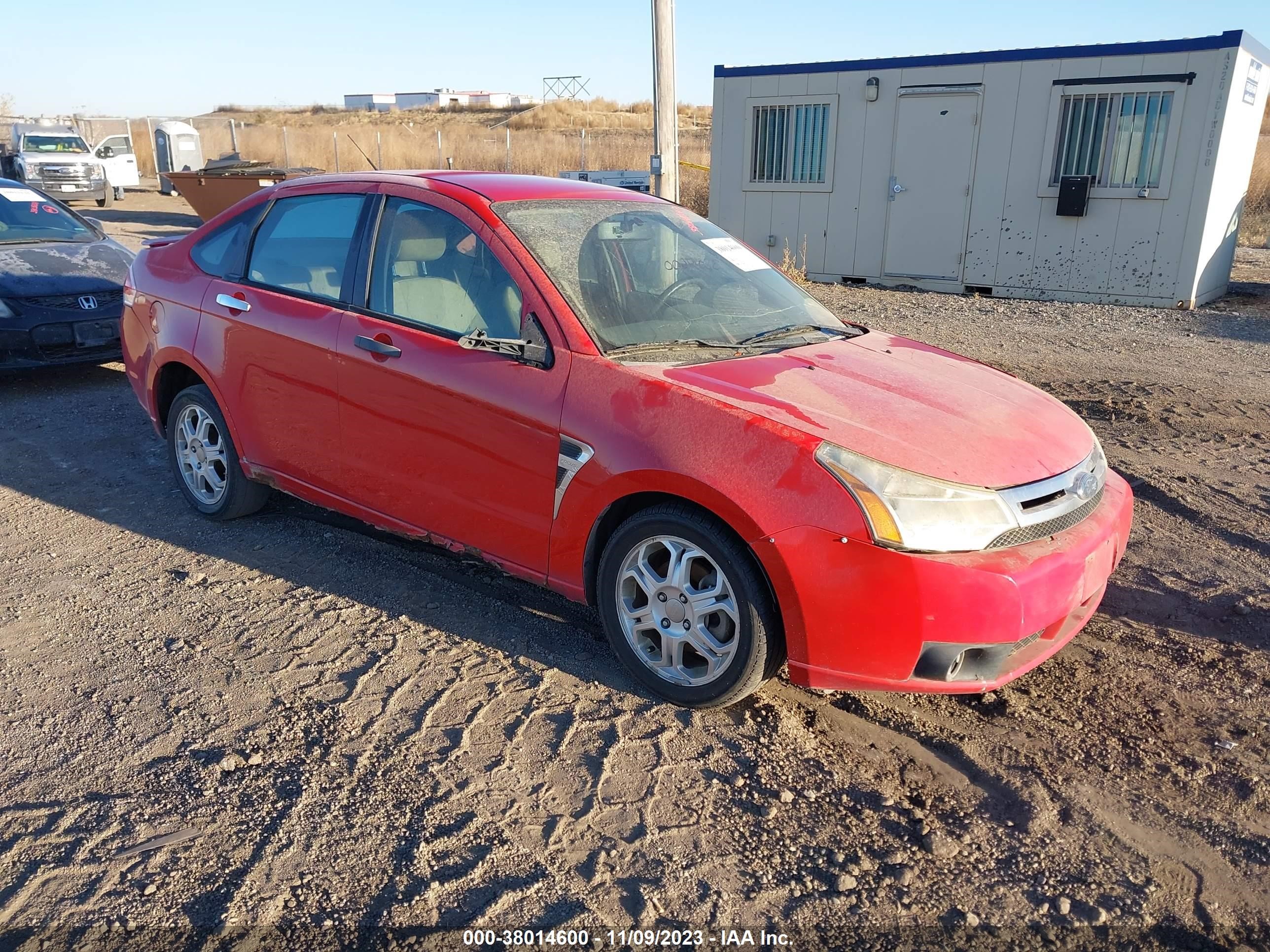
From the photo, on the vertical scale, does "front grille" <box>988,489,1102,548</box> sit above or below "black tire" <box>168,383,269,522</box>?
above

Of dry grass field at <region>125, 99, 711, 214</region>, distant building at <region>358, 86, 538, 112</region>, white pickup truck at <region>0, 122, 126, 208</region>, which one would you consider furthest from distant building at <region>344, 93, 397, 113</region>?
white pickup truck at <region>0, 122, 126, 208</region>

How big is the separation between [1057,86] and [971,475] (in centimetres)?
1130

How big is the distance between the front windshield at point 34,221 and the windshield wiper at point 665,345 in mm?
7064

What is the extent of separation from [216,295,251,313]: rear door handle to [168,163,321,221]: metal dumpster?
14980 mm

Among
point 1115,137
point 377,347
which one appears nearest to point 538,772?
point 377,347

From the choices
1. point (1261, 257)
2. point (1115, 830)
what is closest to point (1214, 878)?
point (1115, 830)

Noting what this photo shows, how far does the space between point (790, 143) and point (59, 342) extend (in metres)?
10.5

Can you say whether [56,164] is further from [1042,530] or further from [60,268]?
[1042,530]

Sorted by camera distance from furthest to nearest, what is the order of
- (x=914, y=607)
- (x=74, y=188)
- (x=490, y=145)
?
(x=490, y=145)
(x=74, y=188)
(x=914, y=607)

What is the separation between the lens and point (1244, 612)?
13.8 feet

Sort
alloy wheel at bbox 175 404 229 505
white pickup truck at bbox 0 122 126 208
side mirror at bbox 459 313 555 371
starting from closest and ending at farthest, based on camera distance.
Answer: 1. side mirror at bbox 459 313 555 371
2. alloy wheel at bbox 175 404 229 505
3. white pickup truck at bbox 0 122 126 208

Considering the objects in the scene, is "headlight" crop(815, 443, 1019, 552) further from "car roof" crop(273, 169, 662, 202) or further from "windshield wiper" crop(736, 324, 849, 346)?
"car roof" crop(273, 169, 662, 202)

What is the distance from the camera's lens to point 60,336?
24.6ft

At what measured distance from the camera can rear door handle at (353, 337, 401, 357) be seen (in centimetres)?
399
